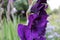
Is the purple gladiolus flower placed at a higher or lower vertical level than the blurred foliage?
higher

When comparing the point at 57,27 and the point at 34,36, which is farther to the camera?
the point at 57,27

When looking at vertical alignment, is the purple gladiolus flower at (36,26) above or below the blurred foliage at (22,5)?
Result: above

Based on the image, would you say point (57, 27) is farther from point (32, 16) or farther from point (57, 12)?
point (32, 16)

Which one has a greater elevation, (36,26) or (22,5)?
(36,26)

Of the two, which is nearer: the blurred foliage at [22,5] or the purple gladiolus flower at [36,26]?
the purple gladiolus flower at [36,26]

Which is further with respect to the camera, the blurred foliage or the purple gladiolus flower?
the blurred foliage

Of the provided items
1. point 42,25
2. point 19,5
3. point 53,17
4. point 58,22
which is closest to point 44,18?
point 42,25

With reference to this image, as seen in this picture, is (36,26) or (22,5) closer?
(36,26)

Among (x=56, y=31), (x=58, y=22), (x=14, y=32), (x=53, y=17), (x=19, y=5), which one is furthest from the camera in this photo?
(x=19, y=5)
